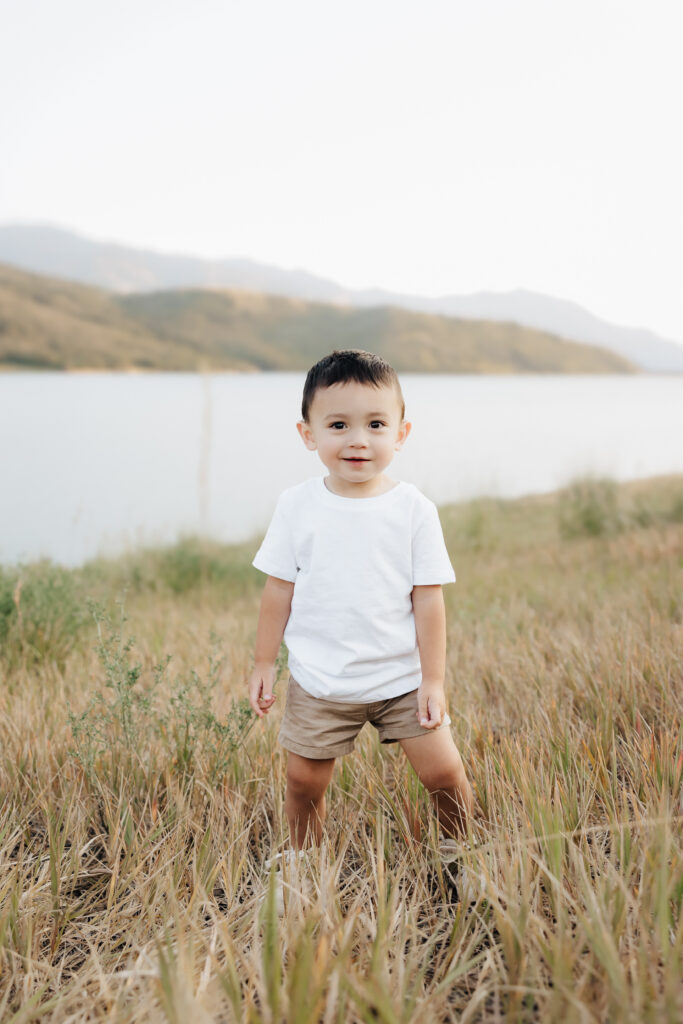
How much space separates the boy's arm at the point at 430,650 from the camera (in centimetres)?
192

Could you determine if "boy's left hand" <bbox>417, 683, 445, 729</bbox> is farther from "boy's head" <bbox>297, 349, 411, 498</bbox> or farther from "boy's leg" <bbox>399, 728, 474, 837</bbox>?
"boy's head" <bbox>297, 349, 411, 498</bbox>

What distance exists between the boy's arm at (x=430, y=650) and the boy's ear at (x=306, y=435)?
0.49 metres

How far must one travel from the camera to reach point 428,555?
6.56 ft

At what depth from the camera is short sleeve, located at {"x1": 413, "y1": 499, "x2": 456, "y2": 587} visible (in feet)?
6.53

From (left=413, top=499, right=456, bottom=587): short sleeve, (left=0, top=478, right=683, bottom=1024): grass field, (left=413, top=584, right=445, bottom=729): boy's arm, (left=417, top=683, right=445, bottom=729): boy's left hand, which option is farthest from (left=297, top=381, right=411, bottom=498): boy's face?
(left=0, top=478, right=683, bottom=1024): grass field

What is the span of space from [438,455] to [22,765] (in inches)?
390

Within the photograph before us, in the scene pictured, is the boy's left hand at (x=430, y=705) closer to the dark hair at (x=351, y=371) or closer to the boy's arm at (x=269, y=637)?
the boy's arm at (x=269, y=637)

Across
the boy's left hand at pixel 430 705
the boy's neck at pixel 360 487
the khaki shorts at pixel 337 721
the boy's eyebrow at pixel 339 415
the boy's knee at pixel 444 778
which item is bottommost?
the boy's knee at pixel 444 778

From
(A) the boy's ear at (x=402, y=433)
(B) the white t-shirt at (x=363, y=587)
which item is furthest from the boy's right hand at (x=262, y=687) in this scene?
(A) the boy's ear at (x=402, y=433)

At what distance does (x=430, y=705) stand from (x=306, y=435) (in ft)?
2.66

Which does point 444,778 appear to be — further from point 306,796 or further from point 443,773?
point 306,796

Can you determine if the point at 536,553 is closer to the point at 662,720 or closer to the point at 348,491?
the point at 662,720

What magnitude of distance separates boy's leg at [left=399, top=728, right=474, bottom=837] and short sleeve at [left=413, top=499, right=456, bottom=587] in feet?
1.35

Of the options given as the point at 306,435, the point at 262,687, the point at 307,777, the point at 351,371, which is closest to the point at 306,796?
the point at 307,777
